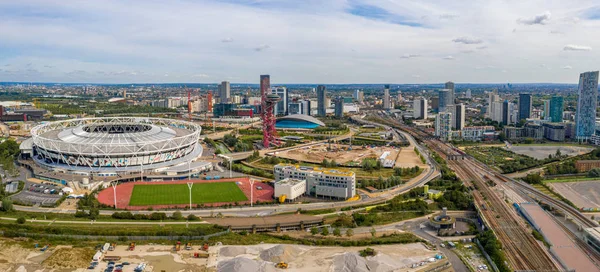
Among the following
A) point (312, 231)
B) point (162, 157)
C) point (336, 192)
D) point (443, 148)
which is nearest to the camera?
point (312, 231)

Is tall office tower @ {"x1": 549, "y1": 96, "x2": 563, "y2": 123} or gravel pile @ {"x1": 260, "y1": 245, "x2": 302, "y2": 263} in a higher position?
tall office tower @ {"x1": 549, "y1": 96, "x2": 563, "y2": 123}

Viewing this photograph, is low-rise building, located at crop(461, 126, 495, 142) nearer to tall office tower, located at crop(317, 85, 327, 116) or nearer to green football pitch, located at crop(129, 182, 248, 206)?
tall office tower, located at crop(317, 85, 327, 116)

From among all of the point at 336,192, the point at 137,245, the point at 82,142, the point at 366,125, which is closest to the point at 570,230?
the point at 336,192

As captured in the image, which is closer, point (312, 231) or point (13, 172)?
point (312, 231)

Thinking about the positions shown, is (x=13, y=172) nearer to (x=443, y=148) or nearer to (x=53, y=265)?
(x=53, y=265)

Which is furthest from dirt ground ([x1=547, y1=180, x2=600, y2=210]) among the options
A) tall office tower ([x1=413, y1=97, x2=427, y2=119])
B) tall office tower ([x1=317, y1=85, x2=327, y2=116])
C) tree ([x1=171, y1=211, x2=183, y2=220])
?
tall office tower ([x1=317, y1=85, x2=327, y2=116])

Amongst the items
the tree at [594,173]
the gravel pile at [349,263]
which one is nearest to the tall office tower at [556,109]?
the tree at [594,173]
